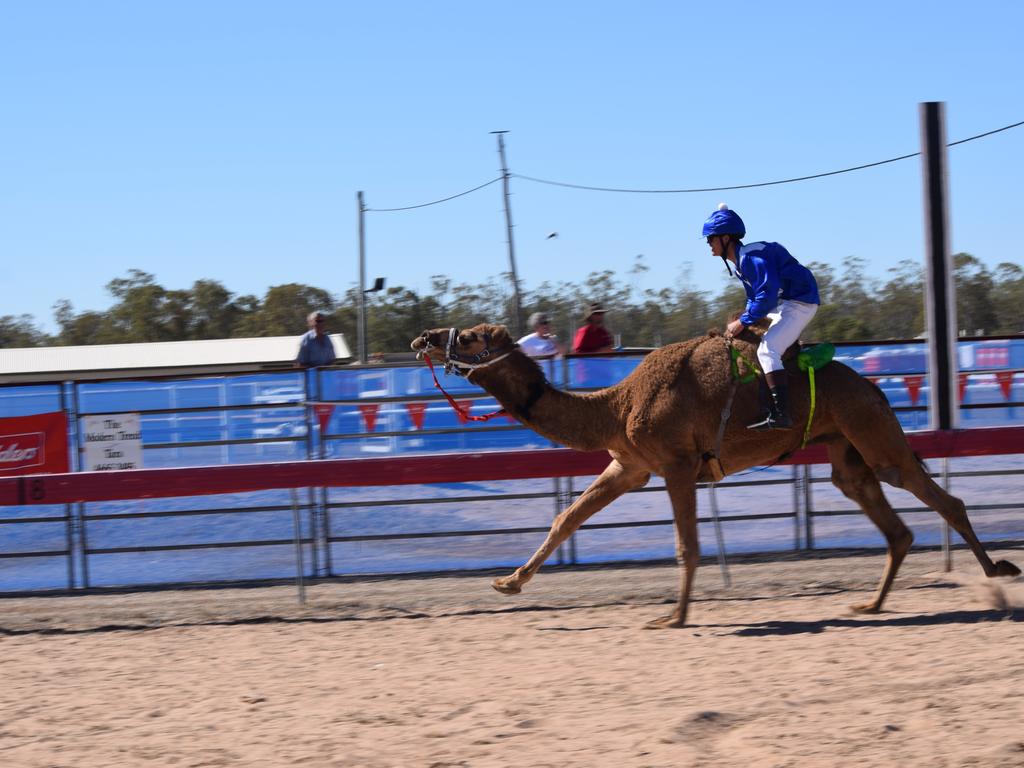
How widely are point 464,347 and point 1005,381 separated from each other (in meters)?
6.81

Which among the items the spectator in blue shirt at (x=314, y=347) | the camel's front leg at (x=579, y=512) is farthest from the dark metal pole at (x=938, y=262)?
the spectator in blue shirt at (x=314, y=347)

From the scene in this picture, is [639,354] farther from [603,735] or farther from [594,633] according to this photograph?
[603,735]

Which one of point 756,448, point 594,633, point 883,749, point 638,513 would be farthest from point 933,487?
point 638,513

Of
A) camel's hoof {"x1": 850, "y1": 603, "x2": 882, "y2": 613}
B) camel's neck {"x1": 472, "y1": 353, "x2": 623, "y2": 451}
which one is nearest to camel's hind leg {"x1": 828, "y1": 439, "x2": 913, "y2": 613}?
camel's hoof {"x1": 850, "y1": 603, "x2": 882, "y2": 613}

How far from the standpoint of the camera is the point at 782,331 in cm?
888

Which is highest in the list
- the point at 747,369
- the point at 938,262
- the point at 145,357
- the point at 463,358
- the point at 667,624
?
the point at 145,357

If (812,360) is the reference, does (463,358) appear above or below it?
above

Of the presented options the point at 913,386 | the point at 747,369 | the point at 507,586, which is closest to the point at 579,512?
the point at 507,586

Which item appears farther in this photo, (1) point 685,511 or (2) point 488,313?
(2) point 488,313

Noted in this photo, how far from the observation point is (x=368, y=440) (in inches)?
505

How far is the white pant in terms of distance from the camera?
8.81m

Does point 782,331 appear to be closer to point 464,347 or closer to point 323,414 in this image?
point 464,347

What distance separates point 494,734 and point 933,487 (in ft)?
14.9

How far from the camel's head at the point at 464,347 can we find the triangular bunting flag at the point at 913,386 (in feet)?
18.6
